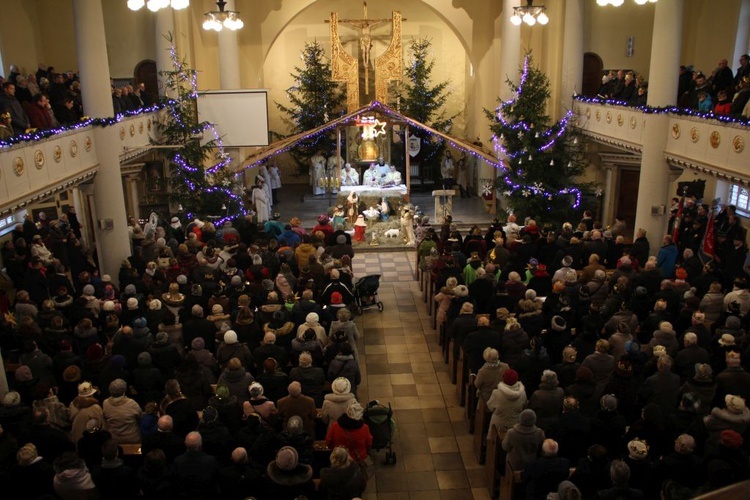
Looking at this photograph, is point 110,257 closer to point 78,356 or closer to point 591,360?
point 78,356

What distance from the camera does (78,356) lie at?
352 inches

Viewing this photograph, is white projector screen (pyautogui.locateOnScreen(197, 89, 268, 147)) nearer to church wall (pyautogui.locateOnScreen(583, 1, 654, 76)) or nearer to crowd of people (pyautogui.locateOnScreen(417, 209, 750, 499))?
crowd of people (pyautogui.locateOnScreen(417, 209, 750, 499))

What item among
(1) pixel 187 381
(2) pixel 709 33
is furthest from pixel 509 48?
(1) pixel 187 381

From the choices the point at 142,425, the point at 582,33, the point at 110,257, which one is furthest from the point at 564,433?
the point at 582,33

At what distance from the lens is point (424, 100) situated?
2602cm

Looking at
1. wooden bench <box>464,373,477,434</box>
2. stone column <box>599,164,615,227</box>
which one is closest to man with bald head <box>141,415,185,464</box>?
wooden bench <box>464,373,477,434</box>

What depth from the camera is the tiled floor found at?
8789 millimetres

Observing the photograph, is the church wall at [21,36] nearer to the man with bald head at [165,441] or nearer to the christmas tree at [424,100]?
the christmas tree at [424,100]

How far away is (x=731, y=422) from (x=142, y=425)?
19.8ft

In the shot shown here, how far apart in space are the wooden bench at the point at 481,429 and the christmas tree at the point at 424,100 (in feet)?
59.3

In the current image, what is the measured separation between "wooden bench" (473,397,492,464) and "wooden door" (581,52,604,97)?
16.0m

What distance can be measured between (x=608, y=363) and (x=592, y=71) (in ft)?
53.6

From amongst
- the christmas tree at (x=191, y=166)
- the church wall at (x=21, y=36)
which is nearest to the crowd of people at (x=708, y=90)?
the christmas tree at (x=191, y=166)

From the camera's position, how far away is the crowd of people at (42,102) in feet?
39.3
